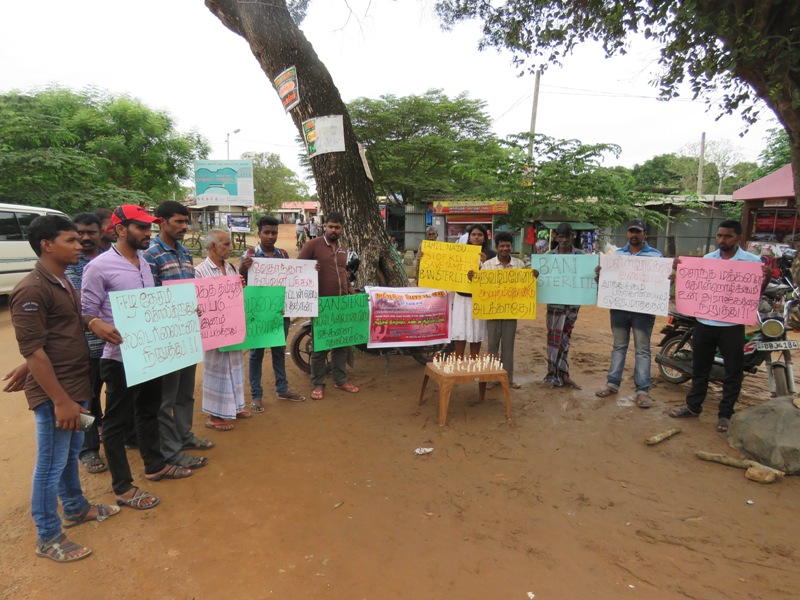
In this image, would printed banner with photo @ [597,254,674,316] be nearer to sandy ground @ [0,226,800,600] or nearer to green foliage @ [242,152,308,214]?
sandy ground @ [0,226,800,600]

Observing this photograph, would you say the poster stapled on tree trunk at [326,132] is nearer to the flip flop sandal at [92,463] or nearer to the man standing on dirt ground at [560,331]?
the man standing on dirt ground at [560,331]

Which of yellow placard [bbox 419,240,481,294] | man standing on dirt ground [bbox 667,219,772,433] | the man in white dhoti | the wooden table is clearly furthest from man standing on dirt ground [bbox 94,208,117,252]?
man standing on dirt ground [bbox 667,219,772,433]

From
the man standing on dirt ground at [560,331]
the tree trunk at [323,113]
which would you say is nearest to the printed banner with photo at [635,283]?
the man standing on dirt ground at [560,331]

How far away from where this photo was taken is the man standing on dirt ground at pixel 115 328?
289 centimetres

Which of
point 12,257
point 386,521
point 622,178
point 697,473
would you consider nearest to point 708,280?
point 697,473

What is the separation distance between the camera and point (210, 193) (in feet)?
60.9

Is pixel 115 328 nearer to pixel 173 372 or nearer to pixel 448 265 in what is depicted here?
pixel 173 372

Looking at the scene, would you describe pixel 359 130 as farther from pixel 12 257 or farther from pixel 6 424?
pixel 6 424

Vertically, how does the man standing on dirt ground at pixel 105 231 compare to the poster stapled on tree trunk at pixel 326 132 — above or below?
below

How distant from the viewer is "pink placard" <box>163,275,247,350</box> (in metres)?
3.86

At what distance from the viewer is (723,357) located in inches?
172

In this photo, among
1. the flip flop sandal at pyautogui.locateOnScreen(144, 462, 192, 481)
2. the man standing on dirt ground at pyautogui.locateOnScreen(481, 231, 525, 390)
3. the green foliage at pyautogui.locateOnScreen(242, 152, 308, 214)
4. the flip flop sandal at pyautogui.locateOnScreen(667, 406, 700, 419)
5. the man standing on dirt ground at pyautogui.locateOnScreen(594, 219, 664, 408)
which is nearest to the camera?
the flip flop sandal at pyautogui.locateOnScreen(144, 462, 192, 481)

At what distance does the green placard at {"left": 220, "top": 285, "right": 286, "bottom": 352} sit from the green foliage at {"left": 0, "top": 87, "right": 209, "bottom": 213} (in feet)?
42.5

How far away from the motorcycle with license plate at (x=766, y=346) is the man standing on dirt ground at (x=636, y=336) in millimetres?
775
